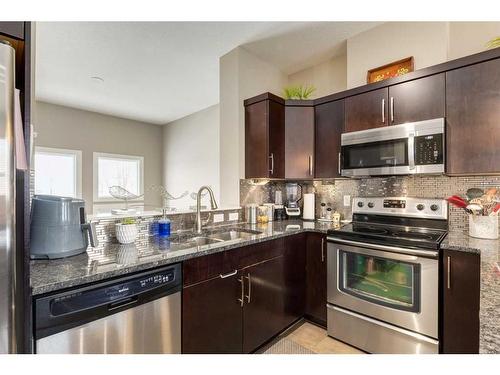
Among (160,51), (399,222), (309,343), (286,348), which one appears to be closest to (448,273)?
(399,222)

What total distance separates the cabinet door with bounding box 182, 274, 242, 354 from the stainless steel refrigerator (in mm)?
694

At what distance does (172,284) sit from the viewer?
4.24 feet

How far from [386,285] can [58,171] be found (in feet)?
16.7

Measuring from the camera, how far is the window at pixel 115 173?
482 centimetres

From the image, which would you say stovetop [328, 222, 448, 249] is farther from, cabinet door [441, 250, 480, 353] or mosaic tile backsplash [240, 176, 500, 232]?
mosaic tile backsplash [240, 176, 500, 232]

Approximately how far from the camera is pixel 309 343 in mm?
1995

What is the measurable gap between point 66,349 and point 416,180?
256 centimetres

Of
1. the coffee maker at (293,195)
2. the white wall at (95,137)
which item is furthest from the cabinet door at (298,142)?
the white wall at (95,137)

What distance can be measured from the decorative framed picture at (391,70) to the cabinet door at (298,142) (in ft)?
2.03

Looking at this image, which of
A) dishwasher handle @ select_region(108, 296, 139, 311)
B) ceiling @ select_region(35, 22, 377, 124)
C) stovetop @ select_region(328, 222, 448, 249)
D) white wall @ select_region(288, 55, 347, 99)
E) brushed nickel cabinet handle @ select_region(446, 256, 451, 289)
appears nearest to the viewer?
dishwasher handle @ select_region(108, 296, 139, 311)

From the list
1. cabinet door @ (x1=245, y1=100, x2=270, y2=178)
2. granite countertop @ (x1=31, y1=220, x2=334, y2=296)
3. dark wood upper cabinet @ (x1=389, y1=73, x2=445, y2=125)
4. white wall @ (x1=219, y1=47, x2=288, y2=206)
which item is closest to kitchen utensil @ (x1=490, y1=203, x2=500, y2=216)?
dark wood upper cabinet @ (x1=389, y1=73, x2=445, y2=125)

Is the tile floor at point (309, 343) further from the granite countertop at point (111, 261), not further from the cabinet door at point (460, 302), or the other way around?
the granite countertop at point (111, 261)

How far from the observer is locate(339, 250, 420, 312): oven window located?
166cm

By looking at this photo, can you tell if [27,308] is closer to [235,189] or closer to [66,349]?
[66,349]
